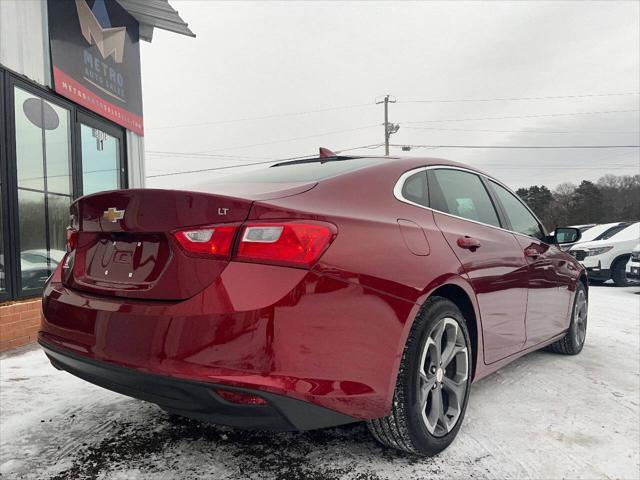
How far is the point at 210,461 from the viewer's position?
7.14ft

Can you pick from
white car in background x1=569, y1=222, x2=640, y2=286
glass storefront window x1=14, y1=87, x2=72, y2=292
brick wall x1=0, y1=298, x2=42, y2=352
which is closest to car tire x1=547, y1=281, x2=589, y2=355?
brick wall x1=0, y1=298, x2=42, y2=352

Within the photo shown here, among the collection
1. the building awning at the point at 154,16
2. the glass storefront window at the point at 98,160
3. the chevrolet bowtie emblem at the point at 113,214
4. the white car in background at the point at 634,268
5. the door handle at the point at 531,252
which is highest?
the building awning at the point at 154,16

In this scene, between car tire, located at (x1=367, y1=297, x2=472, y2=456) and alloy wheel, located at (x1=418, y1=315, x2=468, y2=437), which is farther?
alloy wheel, located at (x1=418, y1=315, x2=468, y2=437)

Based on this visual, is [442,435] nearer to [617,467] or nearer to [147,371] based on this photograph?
[617,467]

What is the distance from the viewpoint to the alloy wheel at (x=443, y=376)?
223 cm

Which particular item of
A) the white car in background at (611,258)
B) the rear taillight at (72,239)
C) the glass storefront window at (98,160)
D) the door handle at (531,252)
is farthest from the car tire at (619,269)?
the rear taillight at (72,239)

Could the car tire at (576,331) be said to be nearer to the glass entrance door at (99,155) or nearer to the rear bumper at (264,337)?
the rear bumper at (264,337)

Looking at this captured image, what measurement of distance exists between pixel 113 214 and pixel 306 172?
95cm

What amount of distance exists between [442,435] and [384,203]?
117 cm

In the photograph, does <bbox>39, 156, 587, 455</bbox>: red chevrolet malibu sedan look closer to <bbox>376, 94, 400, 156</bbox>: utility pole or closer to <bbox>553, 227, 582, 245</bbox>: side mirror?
<bbox>553, 227, 582, 245</bbox>: side mirror

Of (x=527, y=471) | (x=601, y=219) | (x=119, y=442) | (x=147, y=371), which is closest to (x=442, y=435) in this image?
(x=527, y=471)

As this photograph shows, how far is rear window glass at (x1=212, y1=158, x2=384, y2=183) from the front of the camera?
2248 mm

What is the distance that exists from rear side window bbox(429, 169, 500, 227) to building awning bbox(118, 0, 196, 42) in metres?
5.78

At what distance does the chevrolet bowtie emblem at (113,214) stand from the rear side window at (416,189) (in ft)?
4.24
